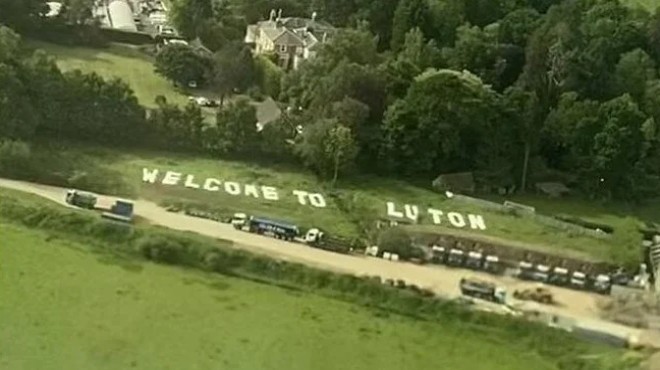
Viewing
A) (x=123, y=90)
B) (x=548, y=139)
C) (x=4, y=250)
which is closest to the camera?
(x=4, y=250)

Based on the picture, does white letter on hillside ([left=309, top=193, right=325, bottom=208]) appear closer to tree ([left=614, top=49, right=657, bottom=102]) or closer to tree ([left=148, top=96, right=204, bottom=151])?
tree ([left=148, top=96, right=204, bottom=151])

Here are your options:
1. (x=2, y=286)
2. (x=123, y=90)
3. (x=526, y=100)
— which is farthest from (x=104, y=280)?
(x=526, y=100)

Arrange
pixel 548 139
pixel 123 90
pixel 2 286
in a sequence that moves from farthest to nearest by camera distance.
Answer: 1. pixel 548 139
2. pixel 123 90
3. pixel 2 286

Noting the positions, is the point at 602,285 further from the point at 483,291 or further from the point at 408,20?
the point at 408,20

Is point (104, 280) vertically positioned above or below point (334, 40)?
below

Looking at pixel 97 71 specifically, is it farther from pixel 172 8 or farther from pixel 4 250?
pixel 4 250

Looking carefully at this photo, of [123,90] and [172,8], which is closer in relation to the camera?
[123,90]

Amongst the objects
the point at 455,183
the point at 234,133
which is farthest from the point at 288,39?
the point at 455,183

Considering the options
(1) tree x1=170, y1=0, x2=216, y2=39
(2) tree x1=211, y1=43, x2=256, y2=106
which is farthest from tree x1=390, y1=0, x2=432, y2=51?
(1) tree x1=170, y1=0, x2=216, y2=39

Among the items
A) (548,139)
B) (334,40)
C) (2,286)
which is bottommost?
(2,286)
